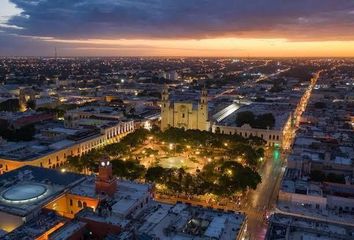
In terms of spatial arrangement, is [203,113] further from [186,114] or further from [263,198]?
[263,198]

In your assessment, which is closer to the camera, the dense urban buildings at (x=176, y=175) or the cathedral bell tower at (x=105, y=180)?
the dense urban buildings at (x=176, y=175)

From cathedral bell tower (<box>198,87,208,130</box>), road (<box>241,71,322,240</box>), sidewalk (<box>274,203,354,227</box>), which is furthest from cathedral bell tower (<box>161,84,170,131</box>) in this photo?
sidewalk (<box>274,203,354,227</box>)

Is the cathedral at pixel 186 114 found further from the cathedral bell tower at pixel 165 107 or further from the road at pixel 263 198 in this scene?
the road at pixel 263 198

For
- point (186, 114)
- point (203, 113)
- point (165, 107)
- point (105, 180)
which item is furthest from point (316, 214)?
point (165, 107)

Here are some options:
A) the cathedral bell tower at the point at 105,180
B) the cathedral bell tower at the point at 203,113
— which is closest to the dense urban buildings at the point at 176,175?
the cathedral bell tower at the point at 105,180

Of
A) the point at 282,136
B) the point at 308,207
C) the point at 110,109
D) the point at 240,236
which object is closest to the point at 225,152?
the point at 282,136

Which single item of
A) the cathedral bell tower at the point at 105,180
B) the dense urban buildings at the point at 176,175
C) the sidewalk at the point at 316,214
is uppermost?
the cathedral bell tower at the point at 105,180

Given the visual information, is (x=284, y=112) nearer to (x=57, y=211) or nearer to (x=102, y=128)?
(x=102, y=128)
